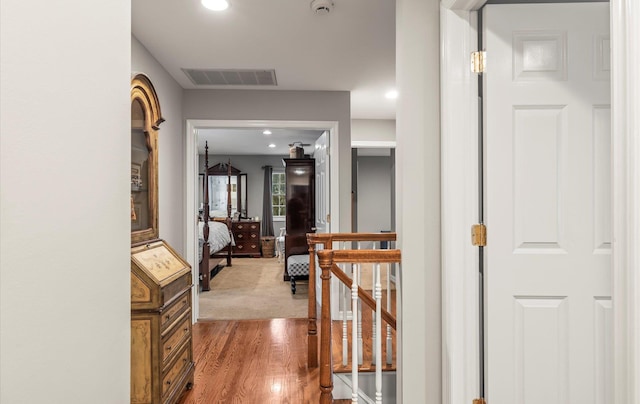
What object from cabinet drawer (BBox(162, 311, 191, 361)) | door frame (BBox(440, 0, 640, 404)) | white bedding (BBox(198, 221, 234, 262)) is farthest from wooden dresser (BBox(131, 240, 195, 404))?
white bedding (BBox(198, 221, 234, 262))

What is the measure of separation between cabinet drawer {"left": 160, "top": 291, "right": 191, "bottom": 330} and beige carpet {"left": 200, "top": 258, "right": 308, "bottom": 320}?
1674 millimetres

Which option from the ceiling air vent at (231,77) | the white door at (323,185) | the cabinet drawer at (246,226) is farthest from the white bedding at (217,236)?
the ceiling air vent at (231,77)

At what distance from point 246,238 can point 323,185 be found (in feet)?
14.0

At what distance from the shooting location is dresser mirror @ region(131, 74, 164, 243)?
244 centimetres

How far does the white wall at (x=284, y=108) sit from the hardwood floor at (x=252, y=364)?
130cm

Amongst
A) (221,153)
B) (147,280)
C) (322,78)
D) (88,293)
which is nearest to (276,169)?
(221,153)

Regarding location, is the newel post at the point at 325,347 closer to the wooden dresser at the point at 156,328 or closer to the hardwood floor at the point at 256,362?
the hardwood floor at the point at 256,362

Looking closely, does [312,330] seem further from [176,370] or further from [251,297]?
[251,297]

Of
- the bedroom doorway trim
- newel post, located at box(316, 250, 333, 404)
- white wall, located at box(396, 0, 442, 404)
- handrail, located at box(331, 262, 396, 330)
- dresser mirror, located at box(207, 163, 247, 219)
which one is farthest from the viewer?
dresser mirror, located at box(207, 163, 247, 219)

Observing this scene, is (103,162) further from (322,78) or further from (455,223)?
(322,78)

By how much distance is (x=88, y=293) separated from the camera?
88cm

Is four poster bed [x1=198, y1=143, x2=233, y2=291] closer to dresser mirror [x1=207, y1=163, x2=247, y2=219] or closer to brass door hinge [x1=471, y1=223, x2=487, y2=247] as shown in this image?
dresser mirror [x1=207, y1=163, x2=247, y2=219]

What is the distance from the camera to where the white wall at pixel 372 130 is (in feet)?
18.1

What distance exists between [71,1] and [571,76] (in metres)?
1.72
